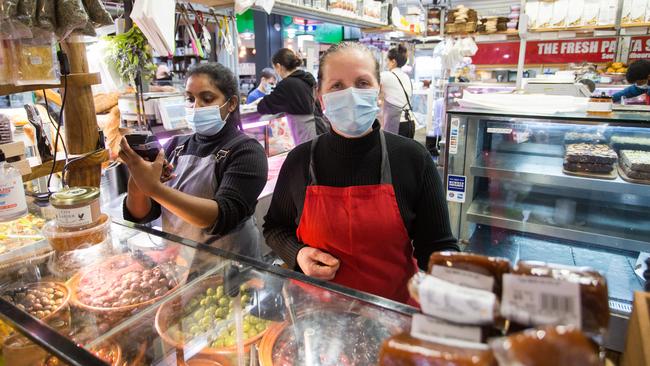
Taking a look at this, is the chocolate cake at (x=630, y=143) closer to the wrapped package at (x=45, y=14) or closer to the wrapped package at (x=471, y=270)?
the wrapped package at (x=471, y=270)

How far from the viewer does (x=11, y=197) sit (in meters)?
1.41

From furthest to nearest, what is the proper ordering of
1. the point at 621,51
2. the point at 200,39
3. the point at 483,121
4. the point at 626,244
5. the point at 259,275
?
1. the point at 621,51
2. the point at 200,39
3. the point at 483,121
4. the point at 626,244
5. the point at 259,275

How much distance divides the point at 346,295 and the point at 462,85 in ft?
18.8

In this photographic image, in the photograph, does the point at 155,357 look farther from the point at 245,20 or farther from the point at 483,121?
the point at 245,20

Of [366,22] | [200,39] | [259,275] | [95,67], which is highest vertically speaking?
[366,22]

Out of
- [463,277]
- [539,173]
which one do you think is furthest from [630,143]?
[463,277]

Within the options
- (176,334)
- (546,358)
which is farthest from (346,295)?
(546,358)

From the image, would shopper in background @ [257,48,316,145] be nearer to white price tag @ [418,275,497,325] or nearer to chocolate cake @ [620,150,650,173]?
chocolate cake @ [620,150,650,173]

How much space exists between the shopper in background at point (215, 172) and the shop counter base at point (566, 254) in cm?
161

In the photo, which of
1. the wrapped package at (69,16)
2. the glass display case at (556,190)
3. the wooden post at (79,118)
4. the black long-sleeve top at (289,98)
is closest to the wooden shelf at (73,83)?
the wooden post at (79,118)

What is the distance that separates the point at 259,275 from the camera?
1.39m

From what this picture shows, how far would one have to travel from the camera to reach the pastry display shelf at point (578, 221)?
7.74ft

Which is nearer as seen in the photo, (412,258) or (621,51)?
(412,258)

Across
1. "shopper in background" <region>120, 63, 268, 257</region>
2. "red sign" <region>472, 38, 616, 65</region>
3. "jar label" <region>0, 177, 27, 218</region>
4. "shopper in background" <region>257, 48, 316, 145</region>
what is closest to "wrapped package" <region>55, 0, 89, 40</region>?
"jar label" <region>0, 177, 27, 218</region>
